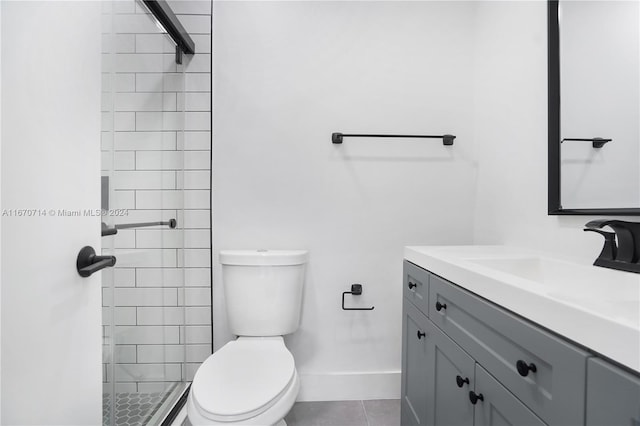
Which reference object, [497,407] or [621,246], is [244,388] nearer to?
[497,407]

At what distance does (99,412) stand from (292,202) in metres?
1.14

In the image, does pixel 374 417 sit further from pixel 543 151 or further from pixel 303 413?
pixel 543 151

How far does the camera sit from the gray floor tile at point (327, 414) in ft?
5.24

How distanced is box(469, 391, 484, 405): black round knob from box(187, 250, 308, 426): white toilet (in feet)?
1.95

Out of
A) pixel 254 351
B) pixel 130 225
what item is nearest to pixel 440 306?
pixel 254 351

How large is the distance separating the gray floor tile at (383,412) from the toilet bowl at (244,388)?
52cm

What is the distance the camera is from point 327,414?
5.44 ft

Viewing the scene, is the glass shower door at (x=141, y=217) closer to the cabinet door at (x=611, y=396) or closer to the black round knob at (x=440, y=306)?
the black round knob at (x=440, y=306)

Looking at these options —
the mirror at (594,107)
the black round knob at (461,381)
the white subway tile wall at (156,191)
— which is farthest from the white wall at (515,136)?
the white subway tile wall at (156,191)

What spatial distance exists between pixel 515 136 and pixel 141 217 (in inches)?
65.2

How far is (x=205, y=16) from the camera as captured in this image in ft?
5.58

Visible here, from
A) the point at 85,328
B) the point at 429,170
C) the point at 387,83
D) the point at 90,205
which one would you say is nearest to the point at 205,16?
the point at 387,83

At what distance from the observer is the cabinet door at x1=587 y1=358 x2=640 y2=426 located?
1.60 ft

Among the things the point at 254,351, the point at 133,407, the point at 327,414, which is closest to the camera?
the point at 133,407
